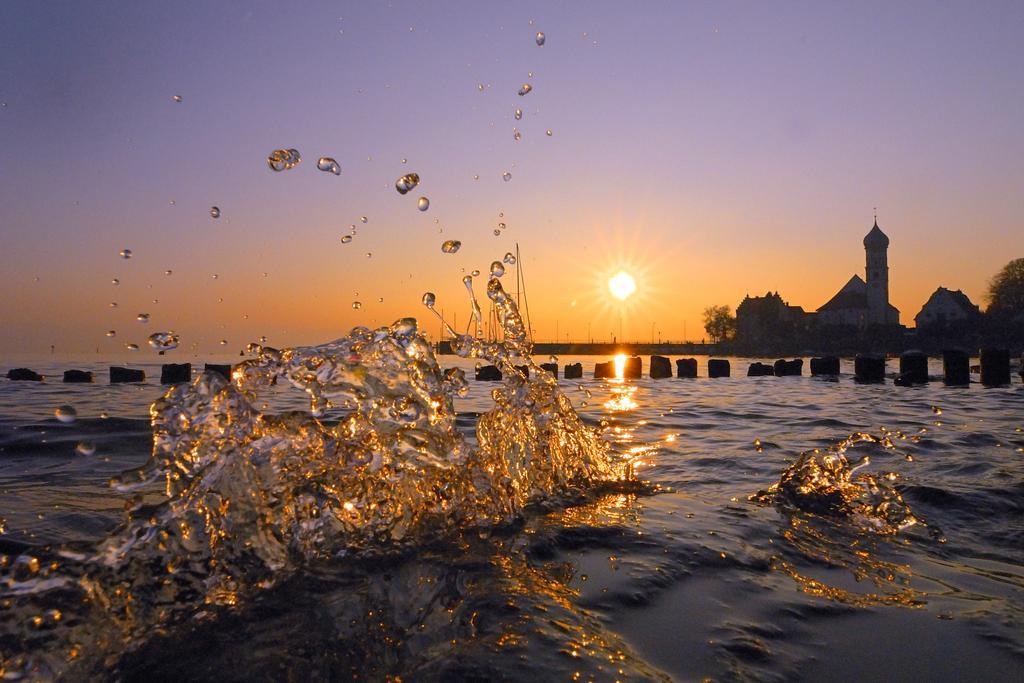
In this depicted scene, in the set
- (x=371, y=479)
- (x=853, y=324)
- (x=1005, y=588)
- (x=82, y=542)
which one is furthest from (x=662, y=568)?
(x=853, y=324)

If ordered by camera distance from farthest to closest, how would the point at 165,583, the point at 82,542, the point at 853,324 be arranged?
1. the point at 853,324
2. the point at 82,542
3. the point at 165,583

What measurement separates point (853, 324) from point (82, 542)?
386 feet

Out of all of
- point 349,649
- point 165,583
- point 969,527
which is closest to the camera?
point 349,649

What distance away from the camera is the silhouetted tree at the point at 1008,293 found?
249 ft

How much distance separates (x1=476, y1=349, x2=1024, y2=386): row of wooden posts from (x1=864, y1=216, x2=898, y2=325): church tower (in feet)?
318

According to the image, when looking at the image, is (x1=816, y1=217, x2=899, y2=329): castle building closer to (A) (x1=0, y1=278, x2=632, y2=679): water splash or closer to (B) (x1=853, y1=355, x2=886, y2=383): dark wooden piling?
(B) (x1=853, y1=355, x2=886, y2=383): dark wooden piling

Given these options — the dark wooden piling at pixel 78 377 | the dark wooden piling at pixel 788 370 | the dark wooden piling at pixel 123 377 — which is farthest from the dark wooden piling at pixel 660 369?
the dark wooden piling at pixel 78 377

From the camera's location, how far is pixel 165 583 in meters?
2.46

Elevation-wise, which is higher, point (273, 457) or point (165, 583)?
point (273, 457)

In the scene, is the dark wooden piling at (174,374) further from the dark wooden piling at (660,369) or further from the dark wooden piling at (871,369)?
the dark wooden piling at (871,369)

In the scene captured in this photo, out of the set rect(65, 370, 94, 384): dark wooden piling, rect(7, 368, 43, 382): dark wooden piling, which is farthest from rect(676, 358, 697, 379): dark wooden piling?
rect(7, 368, 43, 382): dark wooden piling

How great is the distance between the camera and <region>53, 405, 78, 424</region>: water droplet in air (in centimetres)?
766

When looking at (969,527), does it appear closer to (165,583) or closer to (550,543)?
(550,543)

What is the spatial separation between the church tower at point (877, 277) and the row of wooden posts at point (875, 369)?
96.9 metres
